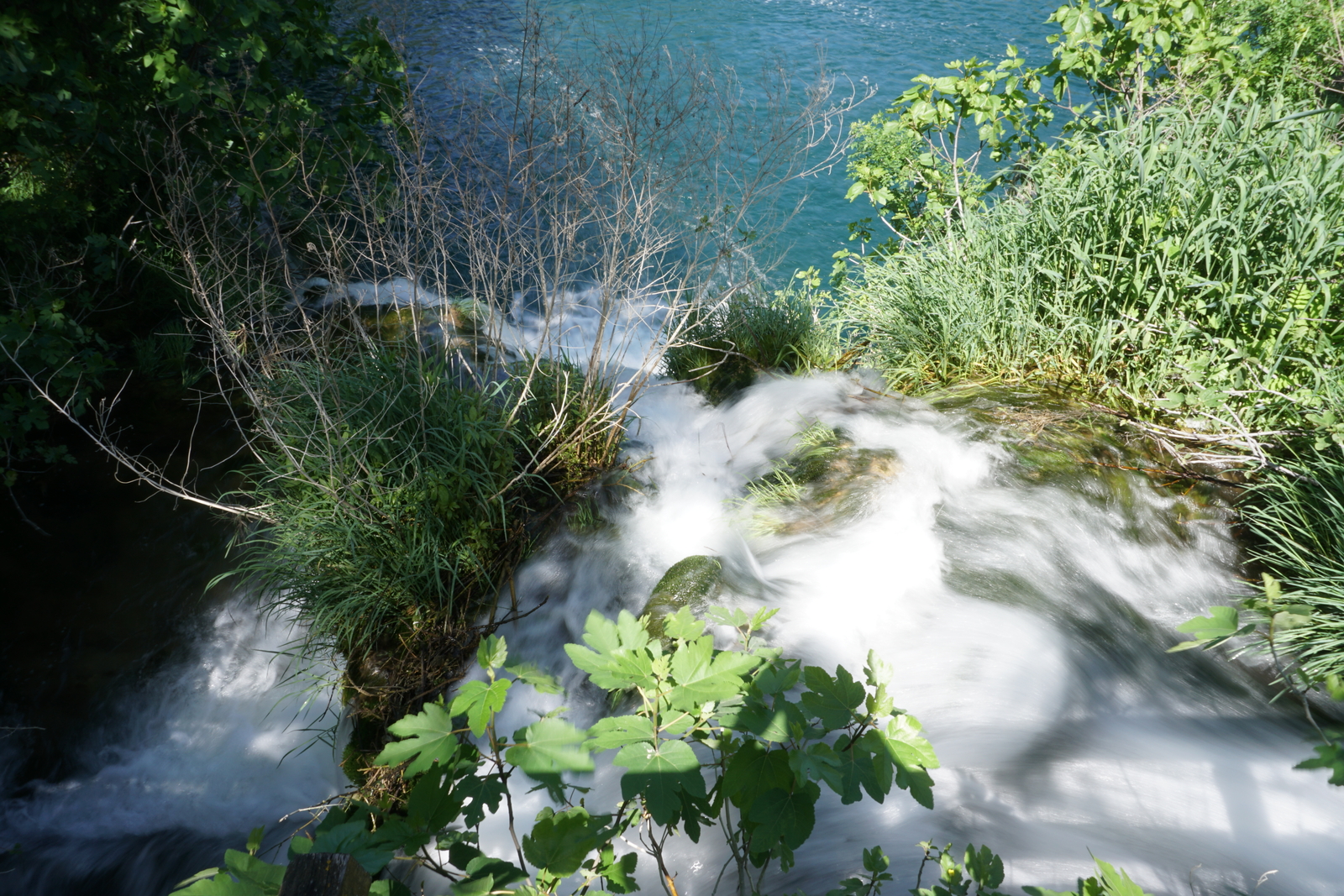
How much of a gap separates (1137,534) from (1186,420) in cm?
61

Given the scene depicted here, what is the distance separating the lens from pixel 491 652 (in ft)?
4.47

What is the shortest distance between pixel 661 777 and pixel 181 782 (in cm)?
302

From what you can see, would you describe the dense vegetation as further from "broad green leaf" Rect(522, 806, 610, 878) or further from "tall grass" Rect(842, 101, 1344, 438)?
"tall grass" Rect(842, 101, 1344, 438)

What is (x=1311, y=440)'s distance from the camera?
9.20ft

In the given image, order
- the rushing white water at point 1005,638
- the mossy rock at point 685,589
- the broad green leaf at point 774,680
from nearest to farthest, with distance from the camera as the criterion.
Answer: the broad green leaf at point 774,680, the rushing white water at point 1005,638, the mossy rock at point 685,589

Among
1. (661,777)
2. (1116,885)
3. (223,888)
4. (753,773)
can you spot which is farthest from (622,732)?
(1116,885)

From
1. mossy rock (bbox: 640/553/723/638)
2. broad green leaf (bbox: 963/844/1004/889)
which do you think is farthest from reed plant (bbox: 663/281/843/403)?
broad green leaf (bbox: 963/844/1004/889)

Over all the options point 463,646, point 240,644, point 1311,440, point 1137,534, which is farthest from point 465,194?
point 1311,440

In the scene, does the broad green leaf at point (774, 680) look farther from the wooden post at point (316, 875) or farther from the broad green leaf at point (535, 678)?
the wooden post at point (316, 875)

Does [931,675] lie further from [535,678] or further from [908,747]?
[535,678]

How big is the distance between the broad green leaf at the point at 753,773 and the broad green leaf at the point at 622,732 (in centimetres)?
16

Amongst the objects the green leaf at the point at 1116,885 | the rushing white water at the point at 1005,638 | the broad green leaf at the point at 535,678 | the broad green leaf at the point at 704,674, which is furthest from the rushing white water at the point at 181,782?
the green leaf at the point at 1116,885

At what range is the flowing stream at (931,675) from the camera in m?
2.02

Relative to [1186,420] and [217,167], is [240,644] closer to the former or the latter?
[217,167]
